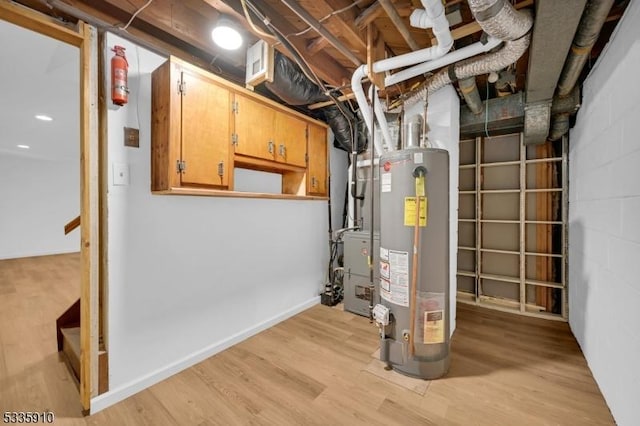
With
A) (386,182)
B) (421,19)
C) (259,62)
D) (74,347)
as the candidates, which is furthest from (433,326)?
(74,347)

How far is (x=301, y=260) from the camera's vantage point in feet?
10.1

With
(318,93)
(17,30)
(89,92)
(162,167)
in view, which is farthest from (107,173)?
(318,93)

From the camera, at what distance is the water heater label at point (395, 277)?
1833mm

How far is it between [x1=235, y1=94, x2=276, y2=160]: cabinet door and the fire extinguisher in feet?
2.32

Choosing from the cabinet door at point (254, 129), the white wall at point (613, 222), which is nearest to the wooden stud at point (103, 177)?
the cabinet door at point (254, 129)

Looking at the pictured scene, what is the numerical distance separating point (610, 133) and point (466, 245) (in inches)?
82.2

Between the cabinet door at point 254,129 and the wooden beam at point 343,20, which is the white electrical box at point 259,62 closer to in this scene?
the cabinet door at point 254,129

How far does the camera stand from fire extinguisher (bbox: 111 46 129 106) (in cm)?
153

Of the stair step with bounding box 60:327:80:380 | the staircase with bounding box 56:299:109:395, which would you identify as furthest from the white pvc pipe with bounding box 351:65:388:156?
the stair step with bounding box 60:327:80:380

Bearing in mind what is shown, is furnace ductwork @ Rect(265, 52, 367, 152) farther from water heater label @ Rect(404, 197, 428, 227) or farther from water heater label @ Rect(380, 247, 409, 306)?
water heater label @ Rect(380, 247, 409, 306)

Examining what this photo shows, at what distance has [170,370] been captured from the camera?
1856 millimetres

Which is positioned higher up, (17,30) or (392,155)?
(17,30)

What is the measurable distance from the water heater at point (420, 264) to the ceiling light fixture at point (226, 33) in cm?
131

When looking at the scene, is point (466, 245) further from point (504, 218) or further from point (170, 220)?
point (170, 220)
